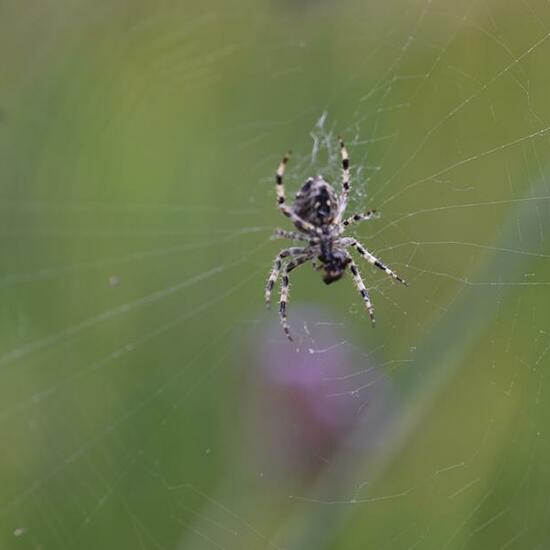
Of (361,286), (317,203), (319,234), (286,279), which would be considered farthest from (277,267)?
(361,286)

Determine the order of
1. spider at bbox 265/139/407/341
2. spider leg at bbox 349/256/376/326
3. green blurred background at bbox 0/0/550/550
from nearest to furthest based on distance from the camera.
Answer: green blurred background at bbox 0/0/550/550
spider leg at bbox 349/256/376/326
spider at bbox 265/139/407/341

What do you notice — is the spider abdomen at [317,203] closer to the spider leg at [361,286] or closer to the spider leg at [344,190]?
the spider leg at [344,190]

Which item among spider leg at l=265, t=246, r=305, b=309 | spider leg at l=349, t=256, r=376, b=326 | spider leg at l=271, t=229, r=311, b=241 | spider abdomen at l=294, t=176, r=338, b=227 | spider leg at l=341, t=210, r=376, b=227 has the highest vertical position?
spider abdomen at l=294, t=176, r=338, b=227

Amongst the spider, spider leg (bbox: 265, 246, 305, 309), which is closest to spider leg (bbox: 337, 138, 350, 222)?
the spider

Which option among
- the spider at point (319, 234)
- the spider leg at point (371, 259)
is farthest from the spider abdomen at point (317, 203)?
the spider leg at point (371, 259)

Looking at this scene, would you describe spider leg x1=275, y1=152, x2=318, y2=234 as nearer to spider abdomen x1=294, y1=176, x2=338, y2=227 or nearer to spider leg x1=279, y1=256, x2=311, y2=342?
spider abdomen x1=294, y1=176, x2=338, y2=227

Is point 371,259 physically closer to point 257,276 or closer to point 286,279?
point 286,279

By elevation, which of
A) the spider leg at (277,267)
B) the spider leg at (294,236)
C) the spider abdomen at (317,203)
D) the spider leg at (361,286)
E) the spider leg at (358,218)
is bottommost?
the spider leg at (361,286)

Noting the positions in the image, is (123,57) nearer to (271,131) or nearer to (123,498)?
(271,131)

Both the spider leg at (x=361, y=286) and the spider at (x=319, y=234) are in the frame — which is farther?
the spider at (x=319, y=234)
